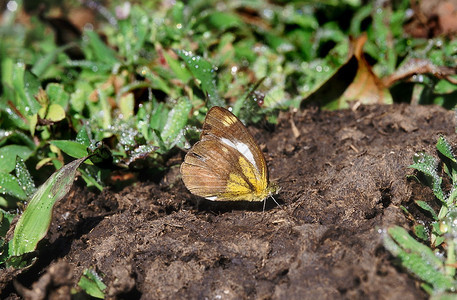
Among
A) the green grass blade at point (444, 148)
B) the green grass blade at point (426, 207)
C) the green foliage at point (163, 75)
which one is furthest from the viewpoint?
the green foliage at point (163, 75)


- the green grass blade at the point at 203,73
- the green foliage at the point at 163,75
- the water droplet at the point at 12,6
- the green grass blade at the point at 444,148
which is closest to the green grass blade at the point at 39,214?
the green foliage at the point at 163,75

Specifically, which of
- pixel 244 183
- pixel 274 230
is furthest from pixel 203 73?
pixel 274 230

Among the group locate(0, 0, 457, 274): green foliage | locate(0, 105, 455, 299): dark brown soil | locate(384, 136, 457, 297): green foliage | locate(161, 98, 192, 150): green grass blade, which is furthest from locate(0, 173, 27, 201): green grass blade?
locate(384, 136, 457, 297): green foliage

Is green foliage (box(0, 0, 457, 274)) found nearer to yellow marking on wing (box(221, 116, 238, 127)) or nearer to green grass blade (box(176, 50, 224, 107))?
green grass blade (box(176, 50, 224, 107))

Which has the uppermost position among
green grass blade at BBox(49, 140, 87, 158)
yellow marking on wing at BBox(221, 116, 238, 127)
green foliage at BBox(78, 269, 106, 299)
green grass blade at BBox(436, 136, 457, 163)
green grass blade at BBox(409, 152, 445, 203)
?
yellow marking on wing at BBox(221, 116, 238, 127)

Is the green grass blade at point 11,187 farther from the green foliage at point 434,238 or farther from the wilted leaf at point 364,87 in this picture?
the wilted leaf at point 364,87

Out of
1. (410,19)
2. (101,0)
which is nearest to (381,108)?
(410,19)
